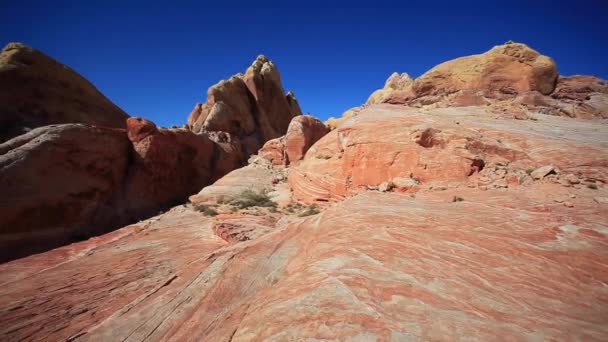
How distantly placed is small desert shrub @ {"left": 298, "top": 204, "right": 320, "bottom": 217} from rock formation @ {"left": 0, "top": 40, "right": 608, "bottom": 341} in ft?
1.24

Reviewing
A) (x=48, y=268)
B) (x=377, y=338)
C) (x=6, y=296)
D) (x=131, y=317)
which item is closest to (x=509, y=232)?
(x=377, y=338)

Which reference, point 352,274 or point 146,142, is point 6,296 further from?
point 146,142

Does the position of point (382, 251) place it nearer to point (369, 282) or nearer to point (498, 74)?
point (369, 282)

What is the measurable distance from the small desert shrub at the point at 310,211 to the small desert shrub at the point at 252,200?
7.40 ft

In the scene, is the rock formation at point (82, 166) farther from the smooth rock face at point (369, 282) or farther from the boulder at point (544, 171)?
the boulder at point (544, 171)

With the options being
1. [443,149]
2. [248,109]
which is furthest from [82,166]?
[248,109]

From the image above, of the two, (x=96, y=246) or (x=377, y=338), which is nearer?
(x=377, y=338)

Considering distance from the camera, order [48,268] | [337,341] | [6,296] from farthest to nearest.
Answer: [48,268] < [6,296] < [337,341]

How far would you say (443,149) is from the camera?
9836 millimetres

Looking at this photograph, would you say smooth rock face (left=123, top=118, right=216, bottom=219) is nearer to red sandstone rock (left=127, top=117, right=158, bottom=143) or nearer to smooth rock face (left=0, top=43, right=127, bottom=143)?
red sandstone rock (left=127, top=117, right=158, bottom=143)

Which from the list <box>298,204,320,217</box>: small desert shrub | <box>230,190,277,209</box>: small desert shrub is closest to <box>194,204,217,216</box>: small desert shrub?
<box>230,190,277,209</box>: small desert shrub

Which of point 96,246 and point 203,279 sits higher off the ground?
point 203,279

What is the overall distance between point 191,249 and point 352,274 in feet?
21.1

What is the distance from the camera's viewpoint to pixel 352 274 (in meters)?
3.16
